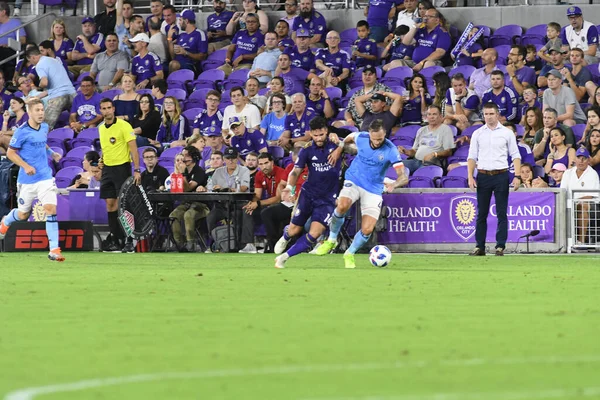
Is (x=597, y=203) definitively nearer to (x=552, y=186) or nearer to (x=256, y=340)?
(x=552, y=186)

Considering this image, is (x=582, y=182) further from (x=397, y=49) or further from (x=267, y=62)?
(x=267, y=62)

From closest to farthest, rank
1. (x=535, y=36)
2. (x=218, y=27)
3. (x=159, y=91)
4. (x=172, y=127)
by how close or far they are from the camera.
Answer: (x=535, y=36) → (x=172, y=127) → (x=159, y=91) → (x=218, y=27)

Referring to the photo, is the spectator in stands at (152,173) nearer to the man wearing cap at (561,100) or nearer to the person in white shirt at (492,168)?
the person in white shirt at (492,168)

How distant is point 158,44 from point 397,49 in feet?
18.4

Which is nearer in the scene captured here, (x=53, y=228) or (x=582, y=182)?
(x=53, y=228)

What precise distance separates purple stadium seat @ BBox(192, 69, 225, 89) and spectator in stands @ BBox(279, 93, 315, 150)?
3880mm

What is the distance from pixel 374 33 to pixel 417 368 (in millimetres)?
18873

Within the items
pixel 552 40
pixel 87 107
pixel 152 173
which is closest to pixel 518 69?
pixel 552 40

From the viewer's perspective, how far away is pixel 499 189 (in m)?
17.2

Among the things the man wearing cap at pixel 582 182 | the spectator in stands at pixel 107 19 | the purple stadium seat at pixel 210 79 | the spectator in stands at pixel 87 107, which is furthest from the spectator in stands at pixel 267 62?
the man wearing cap at pixel 582 182

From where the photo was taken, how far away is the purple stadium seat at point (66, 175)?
2236 centimetres

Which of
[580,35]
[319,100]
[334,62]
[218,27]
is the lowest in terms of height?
[319,100]

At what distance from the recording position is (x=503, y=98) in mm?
20344

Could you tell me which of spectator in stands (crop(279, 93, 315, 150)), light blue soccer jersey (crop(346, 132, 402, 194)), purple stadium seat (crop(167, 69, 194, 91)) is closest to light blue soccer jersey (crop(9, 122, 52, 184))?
light blue soccer jersey (crop(346, 132, 402, 194))
